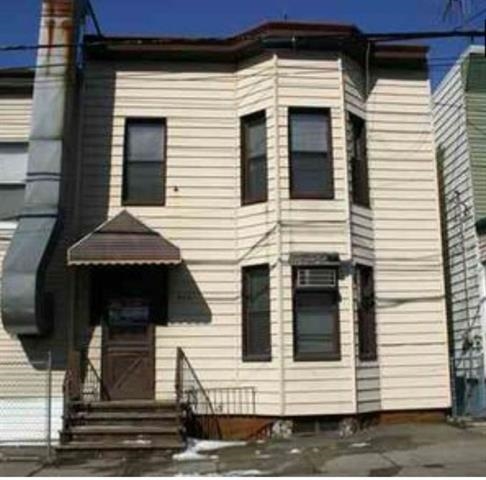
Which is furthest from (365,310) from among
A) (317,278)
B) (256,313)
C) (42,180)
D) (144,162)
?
(42,180)

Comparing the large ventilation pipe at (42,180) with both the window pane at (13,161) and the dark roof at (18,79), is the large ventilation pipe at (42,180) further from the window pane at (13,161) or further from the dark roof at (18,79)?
the window pane at (13,161)

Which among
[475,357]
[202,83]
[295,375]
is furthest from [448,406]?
[202,83]

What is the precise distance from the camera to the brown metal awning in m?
15.1

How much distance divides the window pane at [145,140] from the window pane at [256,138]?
5.65ft

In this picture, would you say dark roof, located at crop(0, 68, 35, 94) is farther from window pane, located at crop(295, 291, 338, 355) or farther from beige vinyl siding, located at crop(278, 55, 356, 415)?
window pane, located at crop(295, 291, 338, 355)

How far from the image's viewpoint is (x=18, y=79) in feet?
55.0

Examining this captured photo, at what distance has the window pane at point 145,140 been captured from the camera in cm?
1670

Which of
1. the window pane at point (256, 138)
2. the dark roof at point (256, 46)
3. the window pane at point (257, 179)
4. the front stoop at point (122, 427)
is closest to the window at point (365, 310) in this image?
the window pane at point (257, 179)

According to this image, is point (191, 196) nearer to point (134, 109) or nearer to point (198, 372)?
point (134, 109)

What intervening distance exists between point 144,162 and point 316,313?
15.0 feet

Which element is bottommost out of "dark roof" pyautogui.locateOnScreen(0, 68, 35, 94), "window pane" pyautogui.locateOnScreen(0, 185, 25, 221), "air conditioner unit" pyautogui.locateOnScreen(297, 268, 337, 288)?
"air conditioner unit" pyautogui.locateOnScreen(297, 268, 337, 288)

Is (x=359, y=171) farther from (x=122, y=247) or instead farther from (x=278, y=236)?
(x=122, y=247)

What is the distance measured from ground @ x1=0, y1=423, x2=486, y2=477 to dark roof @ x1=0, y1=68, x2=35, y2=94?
7518 millimetres

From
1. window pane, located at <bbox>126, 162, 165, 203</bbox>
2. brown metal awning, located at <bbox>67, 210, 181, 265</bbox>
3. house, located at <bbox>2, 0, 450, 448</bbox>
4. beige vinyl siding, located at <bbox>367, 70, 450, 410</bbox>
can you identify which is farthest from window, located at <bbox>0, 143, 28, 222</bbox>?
beige vinyl siding, located at <bbox>367, 70, 450, 410</bbox>
